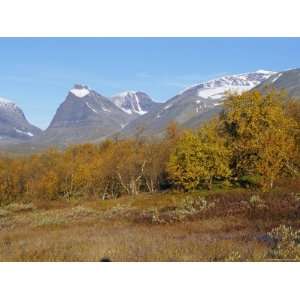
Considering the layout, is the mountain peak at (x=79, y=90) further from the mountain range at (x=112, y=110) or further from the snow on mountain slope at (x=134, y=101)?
the snow on mountain slope at (x=134, y=101)

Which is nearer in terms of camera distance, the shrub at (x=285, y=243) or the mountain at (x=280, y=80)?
the shrub at (x=285, y=243)

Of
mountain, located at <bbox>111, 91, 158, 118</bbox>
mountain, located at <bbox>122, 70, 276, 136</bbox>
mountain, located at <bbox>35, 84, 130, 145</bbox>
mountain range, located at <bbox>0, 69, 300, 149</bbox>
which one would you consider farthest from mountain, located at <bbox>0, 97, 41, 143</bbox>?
mountain, located at <bbox>122, 70, 276, 136</bbox>

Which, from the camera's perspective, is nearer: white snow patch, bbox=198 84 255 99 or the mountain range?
Answer: the mountain range

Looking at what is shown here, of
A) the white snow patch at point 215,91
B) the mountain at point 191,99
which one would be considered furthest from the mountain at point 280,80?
the white snow patch at point 215,91

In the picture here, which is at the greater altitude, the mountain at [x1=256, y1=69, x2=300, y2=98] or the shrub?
the mountain at [x1=256, y1=69, x2=300, y2=98]

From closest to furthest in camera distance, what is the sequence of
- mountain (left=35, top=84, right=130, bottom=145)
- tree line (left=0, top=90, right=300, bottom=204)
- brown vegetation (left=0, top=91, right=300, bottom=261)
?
1. brown vegetation (left=0, top=91, right=300, bottom=261)
2. mountain (left=35, top=84, right=130, bottom=145)
3. tree line (left=0, top=90, right=300, bottom=204)

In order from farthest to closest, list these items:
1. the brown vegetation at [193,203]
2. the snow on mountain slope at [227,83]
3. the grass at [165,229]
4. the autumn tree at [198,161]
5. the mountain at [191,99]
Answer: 1. the snow on mountain slope at [227,83]
2. the mountain at [191,99]
3. the autumn tree at [198,161]
4. the brown vegetation at [193,203]
5. the grass at [165,229]

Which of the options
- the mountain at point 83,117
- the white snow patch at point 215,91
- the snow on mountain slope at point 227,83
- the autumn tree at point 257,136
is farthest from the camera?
the autumn tree at point 257,136

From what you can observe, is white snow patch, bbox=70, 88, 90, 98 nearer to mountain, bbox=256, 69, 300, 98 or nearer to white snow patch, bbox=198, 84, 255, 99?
white snow patch, bbox=198, 84, 255, 99
